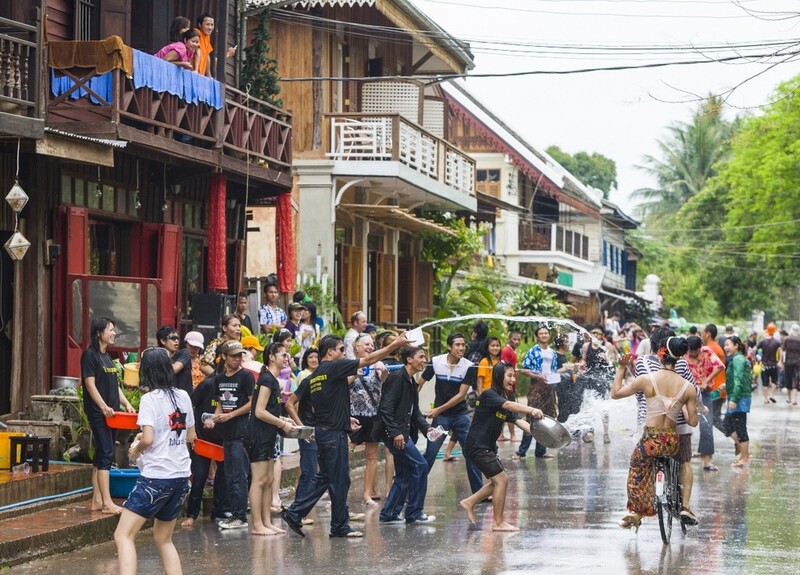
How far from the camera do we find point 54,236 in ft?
53.9

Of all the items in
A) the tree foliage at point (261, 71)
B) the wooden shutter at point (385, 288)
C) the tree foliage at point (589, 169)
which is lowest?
the wooden shutter at point (385, 288)

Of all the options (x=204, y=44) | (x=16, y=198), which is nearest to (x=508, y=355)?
(x=204, y=44)

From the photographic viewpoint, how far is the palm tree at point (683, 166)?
77.5 metres

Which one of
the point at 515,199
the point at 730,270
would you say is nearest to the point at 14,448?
the point at 515,199

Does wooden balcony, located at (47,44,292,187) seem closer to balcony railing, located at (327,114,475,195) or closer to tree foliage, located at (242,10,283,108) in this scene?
tree foliage, located at (242,10,283,108)

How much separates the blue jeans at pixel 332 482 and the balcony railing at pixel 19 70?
4709 millimetres

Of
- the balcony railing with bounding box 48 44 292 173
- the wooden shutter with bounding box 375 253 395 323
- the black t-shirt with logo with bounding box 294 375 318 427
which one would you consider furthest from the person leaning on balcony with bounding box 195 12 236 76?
the wooden shutter with bounding box 375 253 395 323

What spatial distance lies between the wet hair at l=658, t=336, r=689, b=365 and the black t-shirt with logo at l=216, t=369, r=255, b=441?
375cm

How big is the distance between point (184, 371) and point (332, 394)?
1496 millimetres

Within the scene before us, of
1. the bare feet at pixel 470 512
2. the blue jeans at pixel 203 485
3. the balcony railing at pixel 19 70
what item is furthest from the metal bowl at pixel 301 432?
the balcony railing at pixel 19 70

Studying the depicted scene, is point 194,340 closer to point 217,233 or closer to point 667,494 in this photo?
point 667,494

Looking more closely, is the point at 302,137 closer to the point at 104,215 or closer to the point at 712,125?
the point at 104,215

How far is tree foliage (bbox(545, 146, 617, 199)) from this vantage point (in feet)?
298

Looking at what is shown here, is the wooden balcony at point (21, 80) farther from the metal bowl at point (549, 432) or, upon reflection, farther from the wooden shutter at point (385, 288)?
the wooden shutter at point (385, 288)
